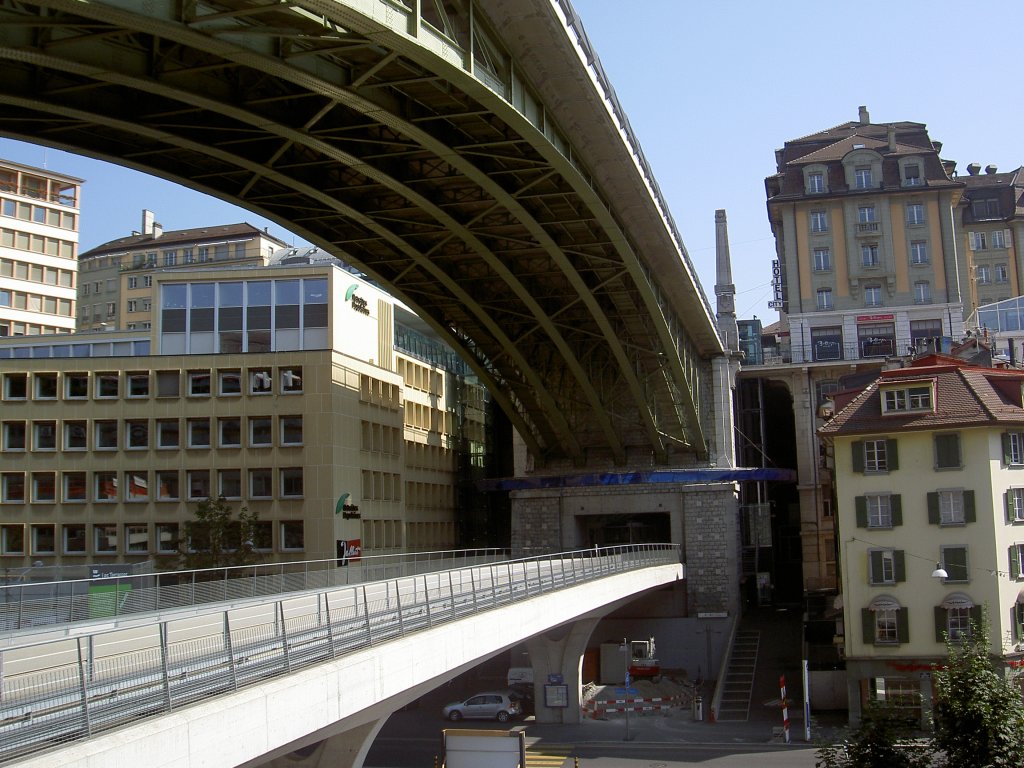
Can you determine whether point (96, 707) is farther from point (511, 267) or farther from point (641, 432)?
point (641, 432)

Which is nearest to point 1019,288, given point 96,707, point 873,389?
point 873,389

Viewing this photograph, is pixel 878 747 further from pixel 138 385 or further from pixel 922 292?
pixel 922 292

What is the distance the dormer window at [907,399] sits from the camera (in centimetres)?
4178

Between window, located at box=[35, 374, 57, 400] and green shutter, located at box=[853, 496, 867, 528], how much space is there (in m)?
31.5

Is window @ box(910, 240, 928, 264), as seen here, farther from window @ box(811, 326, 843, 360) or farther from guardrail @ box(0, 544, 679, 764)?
guardrail @ box(0, 544, 679, 764)

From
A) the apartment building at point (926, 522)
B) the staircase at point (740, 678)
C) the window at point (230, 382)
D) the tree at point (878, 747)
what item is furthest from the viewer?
the window at point (230, 382)

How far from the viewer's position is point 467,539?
67.2 metres

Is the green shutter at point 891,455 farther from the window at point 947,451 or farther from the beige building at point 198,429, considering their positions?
the beige building at point 198,429

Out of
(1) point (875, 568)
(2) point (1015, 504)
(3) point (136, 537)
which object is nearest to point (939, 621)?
(1) point (875, 568)

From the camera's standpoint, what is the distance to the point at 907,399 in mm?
41969

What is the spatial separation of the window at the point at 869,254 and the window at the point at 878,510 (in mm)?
28377

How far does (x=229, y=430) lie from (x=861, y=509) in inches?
967

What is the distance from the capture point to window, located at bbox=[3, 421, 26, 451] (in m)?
49.2

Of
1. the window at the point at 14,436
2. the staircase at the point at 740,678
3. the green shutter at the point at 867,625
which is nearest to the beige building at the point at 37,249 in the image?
the window at the point at 14,436
